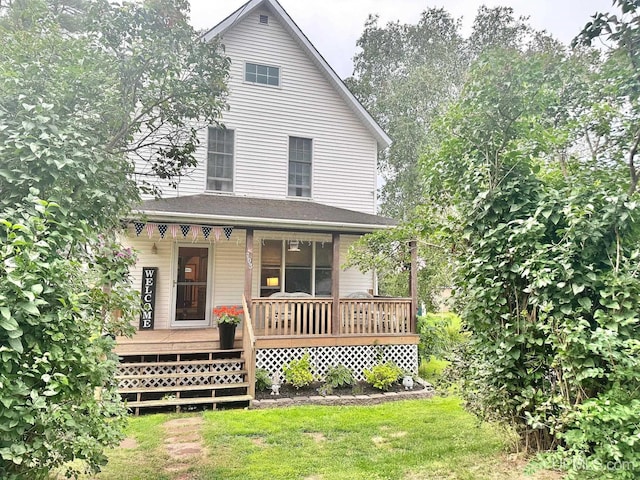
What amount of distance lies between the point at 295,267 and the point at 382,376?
13.2 feet

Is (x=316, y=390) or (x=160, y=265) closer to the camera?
(x=316, y=390)

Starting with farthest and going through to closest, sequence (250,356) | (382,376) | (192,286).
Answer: (192,286)
(382,376)
(250,356)

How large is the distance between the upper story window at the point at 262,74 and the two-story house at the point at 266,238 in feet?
0.09

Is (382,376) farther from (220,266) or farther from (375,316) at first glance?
(220,266)

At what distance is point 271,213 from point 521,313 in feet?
19.7

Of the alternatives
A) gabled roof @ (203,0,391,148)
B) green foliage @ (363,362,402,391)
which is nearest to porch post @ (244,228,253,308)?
green foliage @ (363,362,402,391)

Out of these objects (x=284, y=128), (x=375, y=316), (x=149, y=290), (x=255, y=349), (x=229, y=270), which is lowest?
(x=255, y=349)

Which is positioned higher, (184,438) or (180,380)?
(180,380)

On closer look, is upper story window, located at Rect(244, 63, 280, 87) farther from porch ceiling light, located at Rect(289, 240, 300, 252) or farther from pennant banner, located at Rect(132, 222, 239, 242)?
pennant banner, located at Rect(132, 222, 239, 242)

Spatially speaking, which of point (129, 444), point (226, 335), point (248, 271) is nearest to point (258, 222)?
point (248, 271)

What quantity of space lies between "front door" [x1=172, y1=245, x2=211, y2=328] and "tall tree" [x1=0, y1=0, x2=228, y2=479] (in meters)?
5.52

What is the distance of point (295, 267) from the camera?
1047cm

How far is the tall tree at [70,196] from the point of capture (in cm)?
218

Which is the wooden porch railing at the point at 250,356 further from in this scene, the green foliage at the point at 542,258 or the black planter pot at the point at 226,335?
the green foliage at the point at 542,258
